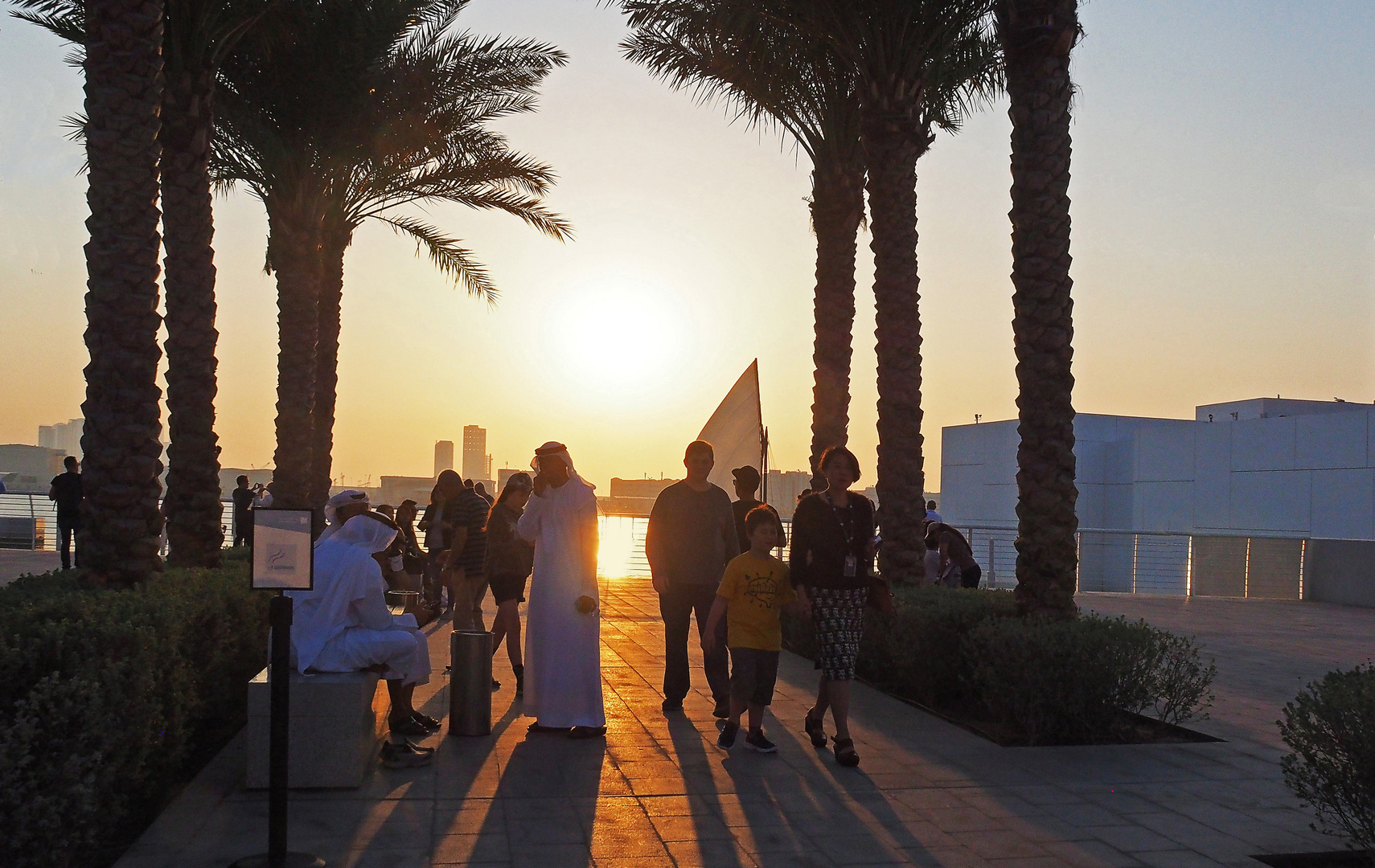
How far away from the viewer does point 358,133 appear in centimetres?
1653

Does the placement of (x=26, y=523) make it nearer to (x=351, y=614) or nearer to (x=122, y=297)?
(x=122, y=297)

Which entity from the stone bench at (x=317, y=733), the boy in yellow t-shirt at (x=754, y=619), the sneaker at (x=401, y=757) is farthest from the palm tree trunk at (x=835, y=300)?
the stone bench at (x=317, y=733)

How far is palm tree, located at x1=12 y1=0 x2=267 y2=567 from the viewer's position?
10.8 metres

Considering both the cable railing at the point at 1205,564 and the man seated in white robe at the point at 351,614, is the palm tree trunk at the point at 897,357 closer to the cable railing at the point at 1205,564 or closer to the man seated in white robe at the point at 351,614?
the man seated in white robe at the point at 351,614

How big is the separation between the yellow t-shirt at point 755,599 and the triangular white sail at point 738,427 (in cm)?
1132

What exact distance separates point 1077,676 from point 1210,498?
36.2m

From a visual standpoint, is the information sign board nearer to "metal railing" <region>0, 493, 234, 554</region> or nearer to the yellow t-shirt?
the yellow t-shirt

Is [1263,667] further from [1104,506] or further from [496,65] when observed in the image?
[1104,506]

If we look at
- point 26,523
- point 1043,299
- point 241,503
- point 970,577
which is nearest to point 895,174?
point 1043,299

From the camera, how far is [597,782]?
6.59 m

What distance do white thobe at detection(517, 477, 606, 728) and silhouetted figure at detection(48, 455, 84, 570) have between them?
530 inches

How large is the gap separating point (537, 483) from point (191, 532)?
4225 mm

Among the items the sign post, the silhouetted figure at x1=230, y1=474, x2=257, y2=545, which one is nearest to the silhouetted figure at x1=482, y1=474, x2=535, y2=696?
the sign post

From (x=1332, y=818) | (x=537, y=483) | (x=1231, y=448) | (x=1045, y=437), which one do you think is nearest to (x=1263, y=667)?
(x=1045, y=437)
